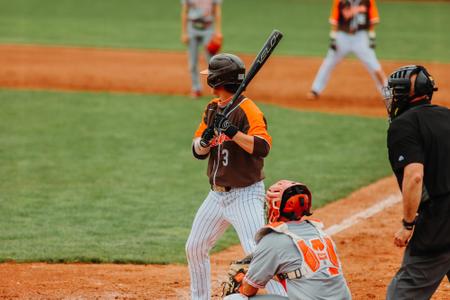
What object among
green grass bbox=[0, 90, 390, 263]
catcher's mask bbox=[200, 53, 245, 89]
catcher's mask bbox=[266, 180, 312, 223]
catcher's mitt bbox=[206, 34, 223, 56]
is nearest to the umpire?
catcher's mask bbox=[266, 180, 312, 223]

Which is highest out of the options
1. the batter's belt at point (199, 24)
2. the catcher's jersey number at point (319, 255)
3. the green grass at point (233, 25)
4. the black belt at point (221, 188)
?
the catcher's jersey number at point (319, 255)

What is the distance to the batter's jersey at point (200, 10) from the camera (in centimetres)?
1630

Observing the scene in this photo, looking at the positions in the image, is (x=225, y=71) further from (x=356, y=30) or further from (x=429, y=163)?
(x=356, y=30)

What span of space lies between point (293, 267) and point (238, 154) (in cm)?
145

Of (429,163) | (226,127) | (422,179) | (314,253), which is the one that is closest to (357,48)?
(226,127)

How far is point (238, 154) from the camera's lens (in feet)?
20.5

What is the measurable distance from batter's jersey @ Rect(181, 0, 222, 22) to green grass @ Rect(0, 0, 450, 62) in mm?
6740

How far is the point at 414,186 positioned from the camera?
5156 millimetres

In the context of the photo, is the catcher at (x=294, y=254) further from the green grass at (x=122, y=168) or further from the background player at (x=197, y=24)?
the background player at (x=197, y=24)

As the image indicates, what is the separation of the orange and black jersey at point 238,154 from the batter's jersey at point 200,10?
10192 millimetres

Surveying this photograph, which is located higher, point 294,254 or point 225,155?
point 225,155

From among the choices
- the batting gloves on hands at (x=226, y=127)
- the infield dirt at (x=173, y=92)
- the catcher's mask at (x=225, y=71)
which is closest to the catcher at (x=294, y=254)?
the batting gloves on hands at (x=226, y=127)

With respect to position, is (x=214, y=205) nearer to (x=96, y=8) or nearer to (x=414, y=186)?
(x=414, y=186)

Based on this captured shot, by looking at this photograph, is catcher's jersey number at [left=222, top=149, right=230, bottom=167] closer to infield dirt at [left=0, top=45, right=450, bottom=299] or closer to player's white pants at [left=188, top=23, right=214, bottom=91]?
infield dirt at [left=0, top=45, right=450, bottom=299]
